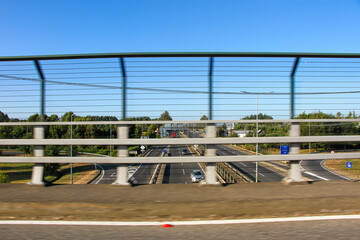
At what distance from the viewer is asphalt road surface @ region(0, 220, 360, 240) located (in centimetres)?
263

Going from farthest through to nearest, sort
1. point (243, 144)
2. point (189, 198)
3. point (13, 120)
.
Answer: point (13, 120) → point (243, 144) → point (189, 198)

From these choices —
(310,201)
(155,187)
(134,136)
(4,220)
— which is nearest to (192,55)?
(134,136)

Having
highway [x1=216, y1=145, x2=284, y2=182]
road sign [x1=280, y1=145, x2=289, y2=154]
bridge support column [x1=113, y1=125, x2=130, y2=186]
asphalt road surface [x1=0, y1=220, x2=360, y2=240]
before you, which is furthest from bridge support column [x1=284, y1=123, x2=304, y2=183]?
bridge support column [x1=113, y1=125, x2=130, y2=186]

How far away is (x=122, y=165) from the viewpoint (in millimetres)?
3900

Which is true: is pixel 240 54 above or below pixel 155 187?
above

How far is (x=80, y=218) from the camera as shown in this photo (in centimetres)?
315

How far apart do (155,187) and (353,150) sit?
3409mm

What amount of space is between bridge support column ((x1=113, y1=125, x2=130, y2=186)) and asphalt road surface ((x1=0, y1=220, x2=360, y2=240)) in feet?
3.65

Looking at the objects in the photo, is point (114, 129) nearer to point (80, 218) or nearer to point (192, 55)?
point (80, 218)

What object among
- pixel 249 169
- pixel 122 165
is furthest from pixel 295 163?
pixel 122 165

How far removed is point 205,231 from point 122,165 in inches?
67.1

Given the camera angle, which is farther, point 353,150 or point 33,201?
point 353,150

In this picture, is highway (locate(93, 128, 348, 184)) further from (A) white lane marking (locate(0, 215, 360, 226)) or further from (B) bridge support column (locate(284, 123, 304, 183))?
(A) white lane marking (locate(0, 215, 360, 226))

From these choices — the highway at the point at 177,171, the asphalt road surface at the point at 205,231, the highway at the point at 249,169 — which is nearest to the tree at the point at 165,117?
the highway at the point at 177,171
